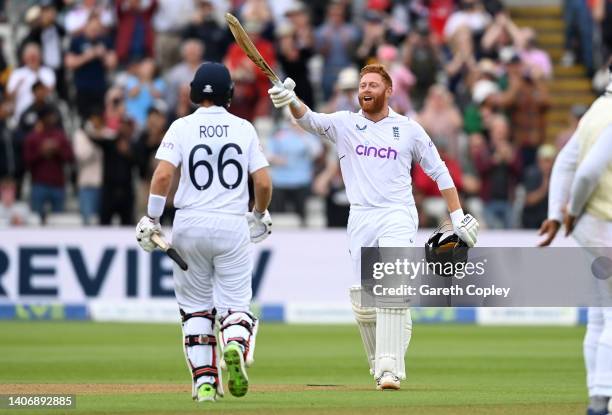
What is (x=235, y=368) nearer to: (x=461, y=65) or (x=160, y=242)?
(x=160, y=242)

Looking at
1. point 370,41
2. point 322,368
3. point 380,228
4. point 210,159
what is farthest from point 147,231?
point 370,41

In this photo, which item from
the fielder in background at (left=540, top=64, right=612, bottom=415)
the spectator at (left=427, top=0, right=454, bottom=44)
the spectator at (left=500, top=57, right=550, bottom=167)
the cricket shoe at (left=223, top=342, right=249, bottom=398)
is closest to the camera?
the fielder in background at (left=540, top=64, right=612, bottom=415)

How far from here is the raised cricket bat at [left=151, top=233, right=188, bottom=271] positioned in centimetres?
Answer: 932

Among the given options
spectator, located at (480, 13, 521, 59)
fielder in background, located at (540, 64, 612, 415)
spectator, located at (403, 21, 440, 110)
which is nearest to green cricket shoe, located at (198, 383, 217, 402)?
fielder in background, located at (540, 64, 612, 415)

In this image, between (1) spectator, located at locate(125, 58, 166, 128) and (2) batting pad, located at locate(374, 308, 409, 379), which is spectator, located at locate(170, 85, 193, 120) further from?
(2) batting pad, located at locate(374, 308, 409, 379)

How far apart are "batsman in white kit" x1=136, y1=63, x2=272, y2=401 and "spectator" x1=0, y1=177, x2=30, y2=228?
36.2 feet

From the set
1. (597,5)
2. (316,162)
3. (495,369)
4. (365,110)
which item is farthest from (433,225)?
(365,110)

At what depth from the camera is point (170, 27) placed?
23.0m

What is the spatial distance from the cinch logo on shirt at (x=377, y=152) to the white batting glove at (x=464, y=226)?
605 millimetres

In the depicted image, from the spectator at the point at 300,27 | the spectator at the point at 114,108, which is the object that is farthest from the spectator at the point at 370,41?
the spectator at the point at 114,108

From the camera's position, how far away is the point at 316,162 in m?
21.2

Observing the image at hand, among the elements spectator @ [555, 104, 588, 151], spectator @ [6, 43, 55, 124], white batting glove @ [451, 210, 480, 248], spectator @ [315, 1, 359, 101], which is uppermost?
spectator @ [315, 1, 359, 101]

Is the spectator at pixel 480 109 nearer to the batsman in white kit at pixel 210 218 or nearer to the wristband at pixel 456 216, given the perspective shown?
the wristband at pixel 456 216

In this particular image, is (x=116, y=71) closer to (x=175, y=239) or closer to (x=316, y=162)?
(x=316, y=162)
